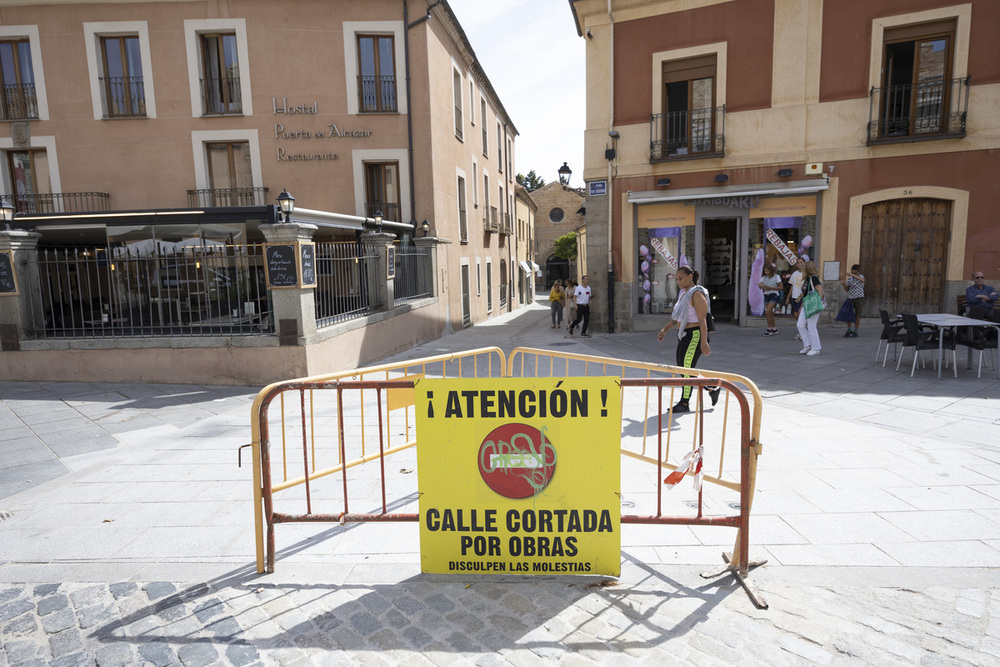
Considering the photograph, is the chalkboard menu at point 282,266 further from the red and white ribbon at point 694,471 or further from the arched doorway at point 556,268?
the arched doorway at point 556,268

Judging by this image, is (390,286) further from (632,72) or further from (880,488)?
(880,488)

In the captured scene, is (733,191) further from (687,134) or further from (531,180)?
(531,180)

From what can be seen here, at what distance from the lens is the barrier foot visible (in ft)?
10.0

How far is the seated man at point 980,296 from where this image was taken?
1001 centimetres

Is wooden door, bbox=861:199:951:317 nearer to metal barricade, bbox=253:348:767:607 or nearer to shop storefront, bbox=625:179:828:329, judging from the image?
shop storefront, bbox=625:179:828:329

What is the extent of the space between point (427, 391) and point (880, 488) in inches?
149

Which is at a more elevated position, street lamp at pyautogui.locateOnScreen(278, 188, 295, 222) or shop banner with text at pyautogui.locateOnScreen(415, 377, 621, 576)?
street lamp at pyautogui.locateOnScreen(278, 188, 295, 222)

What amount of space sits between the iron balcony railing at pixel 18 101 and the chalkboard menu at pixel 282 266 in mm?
12924

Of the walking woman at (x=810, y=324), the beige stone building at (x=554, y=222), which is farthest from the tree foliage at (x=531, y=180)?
the walking woman at (x=810, y=324)

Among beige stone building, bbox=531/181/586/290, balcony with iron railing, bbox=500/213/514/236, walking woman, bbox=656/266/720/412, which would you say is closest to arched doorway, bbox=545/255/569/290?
beige stone building, bbox=531/181/586/290

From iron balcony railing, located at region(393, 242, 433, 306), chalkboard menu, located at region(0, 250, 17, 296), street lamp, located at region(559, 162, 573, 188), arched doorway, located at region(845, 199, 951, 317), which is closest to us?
chalkboard menu, located at region(0, 250, 17, 296)

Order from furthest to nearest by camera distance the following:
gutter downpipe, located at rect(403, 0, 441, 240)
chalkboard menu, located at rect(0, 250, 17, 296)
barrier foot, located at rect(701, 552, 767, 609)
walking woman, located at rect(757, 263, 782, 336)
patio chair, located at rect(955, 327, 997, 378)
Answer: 1. gutter downpipe, located at rect(403, 0, 441, 240)
2. walking woman, located at rect(757, 263, 782, 336)
3. chalkboard menu, located at rect(0, 250, 17, 296)
4. patio chair, located at rect(955, 327, 997, 378)
5. barrier foot, located at rect(701, 552, 767, 609)

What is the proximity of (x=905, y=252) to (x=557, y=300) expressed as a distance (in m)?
8.66

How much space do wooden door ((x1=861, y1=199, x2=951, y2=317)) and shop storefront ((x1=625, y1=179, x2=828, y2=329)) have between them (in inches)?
48.6
